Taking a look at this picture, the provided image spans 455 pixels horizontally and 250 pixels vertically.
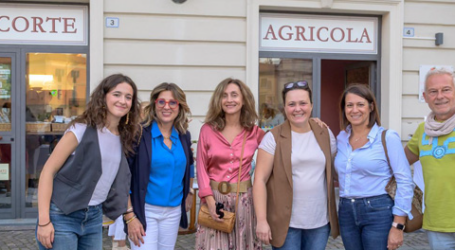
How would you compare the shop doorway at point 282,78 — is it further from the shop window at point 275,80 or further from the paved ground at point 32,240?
the paved ground at point 32,240

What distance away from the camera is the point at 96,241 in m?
2.85

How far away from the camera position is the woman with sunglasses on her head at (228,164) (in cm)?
316

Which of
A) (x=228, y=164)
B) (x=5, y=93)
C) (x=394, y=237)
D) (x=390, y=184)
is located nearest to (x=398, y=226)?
(x=394, y=237)

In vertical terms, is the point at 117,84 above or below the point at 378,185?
above

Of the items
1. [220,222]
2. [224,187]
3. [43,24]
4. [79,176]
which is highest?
[43,24]

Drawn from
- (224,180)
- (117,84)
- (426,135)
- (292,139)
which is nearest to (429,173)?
(426,135)

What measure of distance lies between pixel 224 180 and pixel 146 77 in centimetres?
386

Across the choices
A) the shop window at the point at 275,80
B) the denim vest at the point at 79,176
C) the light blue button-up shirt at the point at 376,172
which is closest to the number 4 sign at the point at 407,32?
the shop window at the point at 275,80

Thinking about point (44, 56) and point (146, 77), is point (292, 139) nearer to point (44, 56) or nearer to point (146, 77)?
point (146, 77)

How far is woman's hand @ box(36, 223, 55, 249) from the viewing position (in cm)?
254

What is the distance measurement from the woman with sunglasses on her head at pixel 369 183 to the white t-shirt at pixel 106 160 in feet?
5.19

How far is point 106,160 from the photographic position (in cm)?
277

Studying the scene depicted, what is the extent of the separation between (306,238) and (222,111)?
3.79ft

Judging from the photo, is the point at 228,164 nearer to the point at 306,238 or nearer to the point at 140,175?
the point at 140,175
